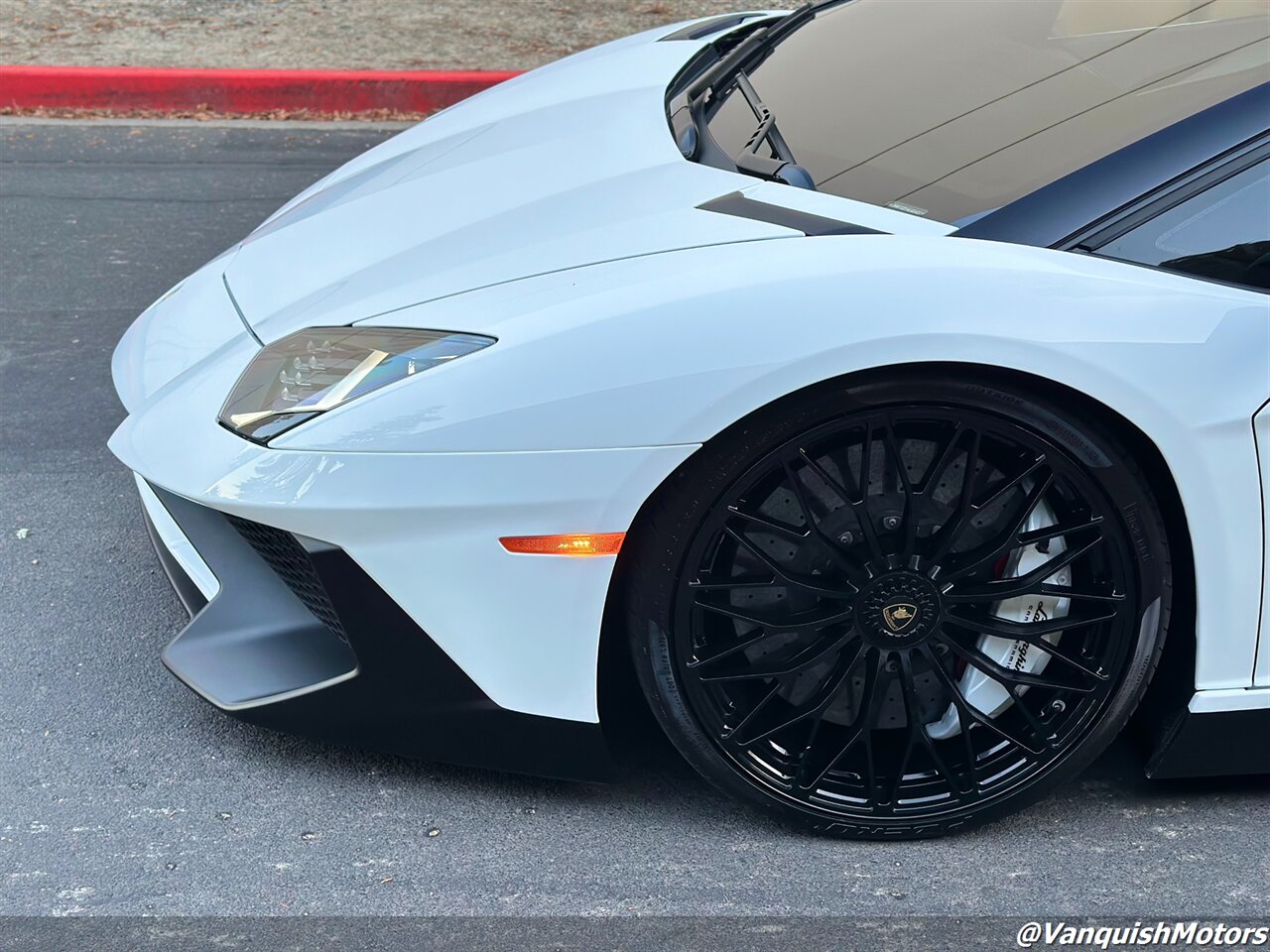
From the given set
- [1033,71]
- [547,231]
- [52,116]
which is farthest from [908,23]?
[52,116]

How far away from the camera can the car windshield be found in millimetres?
2102

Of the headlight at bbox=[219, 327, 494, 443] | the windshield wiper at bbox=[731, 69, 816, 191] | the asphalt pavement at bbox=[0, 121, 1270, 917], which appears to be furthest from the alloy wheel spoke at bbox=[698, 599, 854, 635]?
the windshield wiper at bbox=[731, 69, 816, 191]

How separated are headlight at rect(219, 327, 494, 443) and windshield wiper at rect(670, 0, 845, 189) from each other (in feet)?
2.18

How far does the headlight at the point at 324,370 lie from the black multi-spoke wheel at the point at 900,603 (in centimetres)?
44

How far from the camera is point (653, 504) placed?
1950mm

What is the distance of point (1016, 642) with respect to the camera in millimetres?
2094

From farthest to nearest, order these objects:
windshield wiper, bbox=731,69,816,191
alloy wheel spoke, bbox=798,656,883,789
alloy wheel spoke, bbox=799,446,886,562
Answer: windshield wiper, bbox=731,69,816,191
alloy wheel spoke, bbox=798,656,883,789
alloy wheel spoke, bbox=799,446,886,562

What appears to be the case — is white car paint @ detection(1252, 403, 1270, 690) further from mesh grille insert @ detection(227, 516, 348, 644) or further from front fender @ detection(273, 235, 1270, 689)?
mesh grille insert @ detection(227, 516, 348, 644)

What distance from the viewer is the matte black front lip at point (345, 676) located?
2033 mm

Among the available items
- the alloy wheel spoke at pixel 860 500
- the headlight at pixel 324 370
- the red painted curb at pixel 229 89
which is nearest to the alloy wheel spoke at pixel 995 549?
the alloy wheel spoke at pixel 860 500

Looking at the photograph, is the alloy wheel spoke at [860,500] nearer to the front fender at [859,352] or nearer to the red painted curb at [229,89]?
the front fender at [859,352]

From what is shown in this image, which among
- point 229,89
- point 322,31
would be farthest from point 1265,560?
point 322,31

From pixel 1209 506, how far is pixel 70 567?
243cm

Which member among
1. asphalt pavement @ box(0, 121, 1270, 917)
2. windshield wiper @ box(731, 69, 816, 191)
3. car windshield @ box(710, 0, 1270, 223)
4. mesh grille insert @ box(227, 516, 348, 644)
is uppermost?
car windshield @ box(710, 0, 1270, 223)
